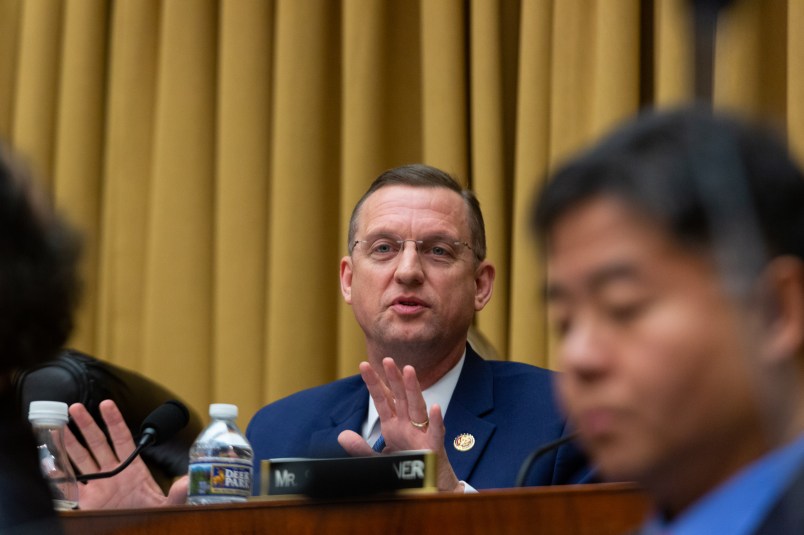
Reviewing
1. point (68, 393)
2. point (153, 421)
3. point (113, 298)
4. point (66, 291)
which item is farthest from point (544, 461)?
point (113, 298)

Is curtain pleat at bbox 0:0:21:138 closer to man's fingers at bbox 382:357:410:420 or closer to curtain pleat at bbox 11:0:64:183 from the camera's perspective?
curtain pleat at bbox 11:0:64:183

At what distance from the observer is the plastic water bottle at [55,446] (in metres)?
2.39

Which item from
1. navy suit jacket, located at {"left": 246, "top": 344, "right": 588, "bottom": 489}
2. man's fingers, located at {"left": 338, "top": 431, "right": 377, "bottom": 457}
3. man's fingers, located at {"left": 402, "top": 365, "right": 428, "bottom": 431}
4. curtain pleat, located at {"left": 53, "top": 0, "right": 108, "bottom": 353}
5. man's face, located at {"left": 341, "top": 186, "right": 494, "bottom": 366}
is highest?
curtain pleat, located at {"left": 53, "top": 0, "right": 108, "bottom": 353}

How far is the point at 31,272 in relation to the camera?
1224 millimetres

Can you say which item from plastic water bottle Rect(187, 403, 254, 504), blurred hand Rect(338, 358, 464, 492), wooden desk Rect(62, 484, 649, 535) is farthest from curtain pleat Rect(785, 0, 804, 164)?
wooden desk Rect(62, 484, 649, 535)

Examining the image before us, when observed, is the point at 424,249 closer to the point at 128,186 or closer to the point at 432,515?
the point at 432,515

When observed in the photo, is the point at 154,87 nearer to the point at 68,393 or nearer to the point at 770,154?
the point at 68,393

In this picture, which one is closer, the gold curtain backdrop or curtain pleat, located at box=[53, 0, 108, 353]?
the gold curtain backdrop

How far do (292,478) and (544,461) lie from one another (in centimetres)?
83

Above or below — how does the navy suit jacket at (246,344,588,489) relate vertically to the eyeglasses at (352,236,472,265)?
below

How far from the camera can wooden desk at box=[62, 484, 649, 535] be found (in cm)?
173

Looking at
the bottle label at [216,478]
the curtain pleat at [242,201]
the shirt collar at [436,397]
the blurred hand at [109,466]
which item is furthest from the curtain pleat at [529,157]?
the bottle label at [216,478]

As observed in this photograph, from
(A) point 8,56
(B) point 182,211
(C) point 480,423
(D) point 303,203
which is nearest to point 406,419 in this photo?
(C) point 480,423

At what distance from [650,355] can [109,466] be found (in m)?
1.84
